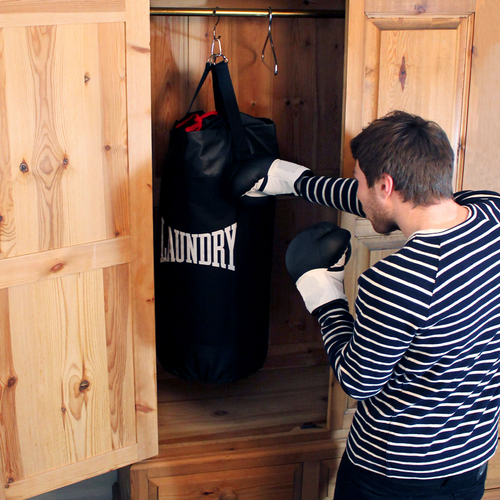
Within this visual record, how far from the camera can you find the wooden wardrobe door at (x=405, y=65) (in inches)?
60.9

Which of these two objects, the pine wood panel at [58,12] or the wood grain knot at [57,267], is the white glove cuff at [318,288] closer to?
the wood grain knot at [57,267]

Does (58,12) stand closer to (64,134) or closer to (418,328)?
(64,134)

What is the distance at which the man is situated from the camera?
98 cm

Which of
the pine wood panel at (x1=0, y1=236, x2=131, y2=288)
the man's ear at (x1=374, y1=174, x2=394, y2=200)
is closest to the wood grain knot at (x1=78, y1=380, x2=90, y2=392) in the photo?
the pine wood panel at (x1=0, y1=236, x2=131, y2=288)

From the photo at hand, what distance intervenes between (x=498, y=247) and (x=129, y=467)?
1259 mm

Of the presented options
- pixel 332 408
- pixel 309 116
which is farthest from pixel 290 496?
pixel 309 116

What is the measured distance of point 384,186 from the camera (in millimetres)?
1062

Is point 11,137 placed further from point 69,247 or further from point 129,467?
point 129,467

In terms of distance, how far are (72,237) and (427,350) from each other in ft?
2.79

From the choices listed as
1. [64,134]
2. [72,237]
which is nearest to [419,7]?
[64,134]

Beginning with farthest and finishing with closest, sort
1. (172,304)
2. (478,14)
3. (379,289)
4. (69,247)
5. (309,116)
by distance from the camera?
(309,116), (172,304), (478,14), (69,247), (379,289)

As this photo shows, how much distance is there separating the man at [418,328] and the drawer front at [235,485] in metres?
0.54

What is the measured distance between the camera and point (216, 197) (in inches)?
66.8

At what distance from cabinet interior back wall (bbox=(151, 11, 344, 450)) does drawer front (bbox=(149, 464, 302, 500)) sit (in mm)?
117
